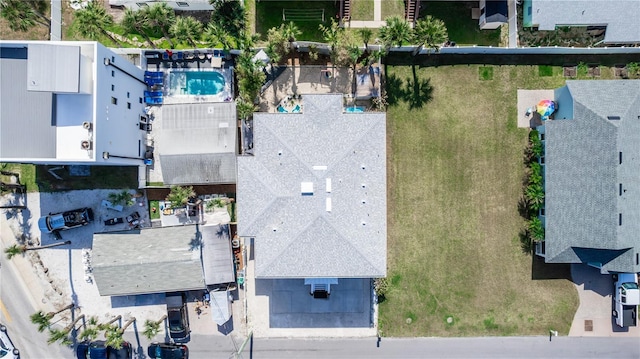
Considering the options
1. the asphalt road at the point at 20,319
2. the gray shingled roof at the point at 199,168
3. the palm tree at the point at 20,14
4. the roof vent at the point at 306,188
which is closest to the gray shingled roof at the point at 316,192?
the roof vent at the point at 306,188

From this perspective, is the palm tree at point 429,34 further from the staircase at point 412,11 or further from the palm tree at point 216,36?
the palm tree at point 216,36

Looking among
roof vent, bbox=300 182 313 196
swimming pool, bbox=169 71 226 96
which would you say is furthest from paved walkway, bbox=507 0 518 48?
swimming pool, bbox=169 71 226 96

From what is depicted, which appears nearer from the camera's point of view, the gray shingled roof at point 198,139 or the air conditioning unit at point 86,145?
the air conditioning unit at point 86,145

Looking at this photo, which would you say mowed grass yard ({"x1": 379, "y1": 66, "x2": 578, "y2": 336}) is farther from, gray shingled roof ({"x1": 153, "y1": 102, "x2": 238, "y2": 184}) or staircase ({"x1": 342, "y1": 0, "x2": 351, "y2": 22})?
gray shingled roof ({"x1": 153, "y1": 102, "x2": 238, "y2": 184})

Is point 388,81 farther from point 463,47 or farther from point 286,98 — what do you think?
point 286,98

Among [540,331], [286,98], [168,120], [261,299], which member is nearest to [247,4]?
Result: [286,98]

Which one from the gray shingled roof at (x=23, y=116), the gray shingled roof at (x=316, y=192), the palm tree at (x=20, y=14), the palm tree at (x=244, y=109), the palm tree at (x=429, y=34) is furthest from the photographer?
the palm tree at (x=20, y=14)
